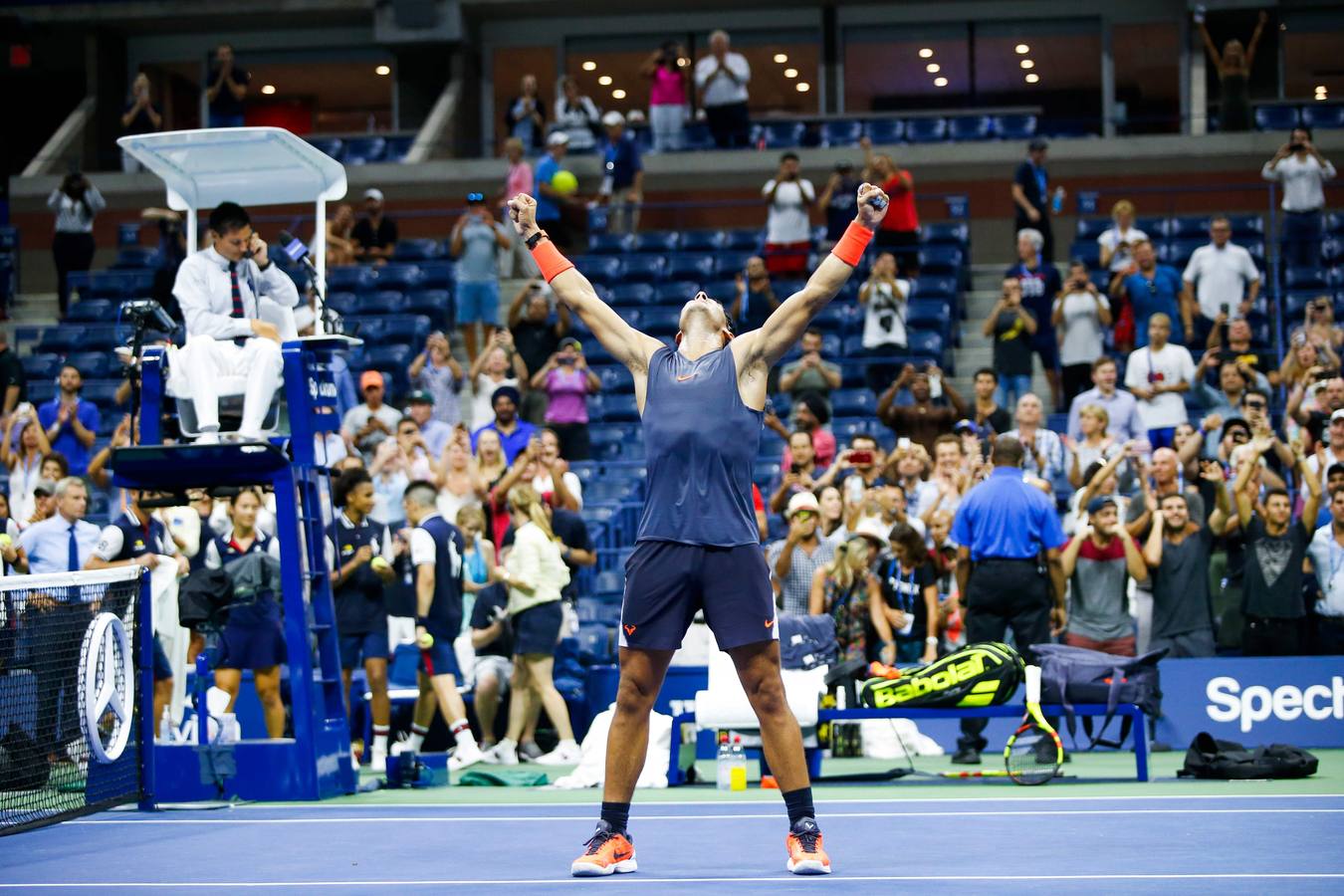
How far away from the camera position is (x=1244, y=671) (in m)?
13.8

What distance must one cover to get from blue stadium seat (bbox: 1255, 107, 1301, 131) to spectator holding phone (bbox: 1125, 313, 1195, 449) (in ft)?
32.6

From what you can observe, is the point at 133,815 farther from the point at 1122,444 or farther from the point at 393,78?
the point at 393,78

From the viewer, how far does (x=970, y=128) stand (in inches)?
1065

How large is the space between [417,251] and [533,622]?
12332mm

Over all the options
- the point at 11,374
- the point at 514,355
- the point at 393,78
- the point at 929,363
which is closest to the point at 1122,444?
the point at 929,363

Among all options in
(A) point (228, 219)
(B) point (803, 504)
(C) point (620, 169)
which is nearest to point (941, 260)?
(C) point (620, 169)

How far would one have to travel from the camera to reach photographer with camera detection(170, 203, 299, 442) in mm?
11016

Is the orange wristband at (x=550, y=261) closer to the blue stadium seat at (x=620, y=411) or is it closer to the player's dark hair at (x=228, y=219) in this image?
the player's dark hair at (x=228, y=219)

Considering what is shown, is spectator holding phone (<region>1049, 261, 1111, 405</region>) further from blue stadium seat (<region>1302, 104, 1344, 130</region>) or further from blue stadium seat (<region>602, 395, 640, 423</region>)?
blue stadium seat (<region>1302, 104, 1344, 130</region>)

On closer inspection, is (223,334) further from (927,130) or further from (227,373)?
(927,130)

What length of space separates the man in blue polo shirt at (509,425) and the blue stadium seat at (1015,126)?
1226 centimetres

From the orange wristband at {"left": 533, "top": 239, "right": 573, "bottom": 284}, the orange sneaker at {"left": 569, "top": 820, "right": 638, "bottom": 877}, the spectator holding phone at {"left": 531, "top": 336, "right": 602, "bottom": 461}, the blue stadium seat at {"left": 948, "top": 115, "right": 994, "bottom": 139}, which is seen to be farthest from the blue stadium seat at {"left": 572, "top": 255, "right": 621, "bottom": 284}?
the orange sneaker at {"left": 569, "top": 820, "right": 638, "bottom": 877}

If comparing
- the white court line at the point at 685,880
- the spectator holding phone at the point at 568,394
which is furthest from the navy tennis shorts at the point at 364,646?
the white court line at the point at 685,880

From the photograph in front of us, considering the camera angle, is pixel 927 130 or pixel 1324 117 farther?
pixel 927 130
